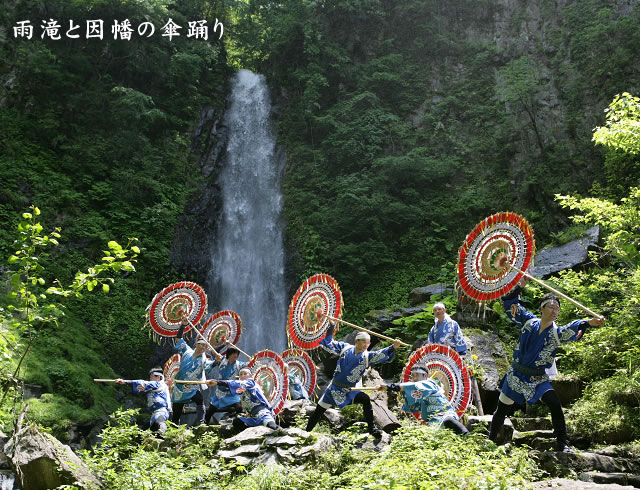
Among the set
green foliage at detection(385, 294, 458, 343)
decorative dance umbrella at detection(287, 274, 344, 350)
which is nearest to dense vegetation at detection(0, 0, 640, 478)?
green foliage at detection(385, 294, 458, 343)

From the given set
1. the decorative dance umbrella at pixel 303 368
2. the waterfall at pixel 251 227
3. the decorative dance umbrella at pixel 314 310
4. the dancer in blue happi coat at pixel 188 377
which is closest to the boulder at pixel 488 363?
the decorative dance umbrella at pixel 314 310

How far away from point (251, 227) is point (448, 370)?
12.7 meters

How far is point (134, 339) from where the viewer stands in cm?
1516

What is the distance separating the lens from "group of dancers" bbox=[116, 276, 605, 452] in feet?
18.8

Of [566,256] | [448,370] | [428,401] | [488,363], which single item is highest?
[566,256]

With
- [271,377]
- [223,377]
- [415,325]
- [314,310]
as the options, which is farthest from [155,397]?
[415,325]

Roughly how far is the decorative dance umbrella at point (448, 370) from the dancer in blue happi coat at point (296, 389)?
3540 millimetres

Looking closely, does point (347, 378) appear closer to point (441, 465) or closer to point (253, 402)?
point (253, 402)

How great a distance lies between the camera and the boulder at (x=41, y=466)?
17.9 feet

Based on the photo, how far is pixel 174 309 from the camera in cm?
1042

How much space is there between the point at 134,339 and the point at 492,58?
15828mm

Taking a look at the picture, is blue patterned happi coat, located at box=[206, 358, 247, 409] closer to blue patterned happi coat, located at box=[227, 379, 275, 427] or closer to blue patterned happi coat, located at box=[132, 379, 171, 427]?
blue patterned happi coat, located at box=[227, 379, 275, 427]

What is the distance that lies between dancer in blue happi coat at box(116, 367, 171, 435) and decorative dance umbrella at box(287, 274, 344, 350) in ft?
7.63

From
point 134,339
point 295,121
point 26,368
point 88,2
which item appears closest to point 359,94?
point 295,121
